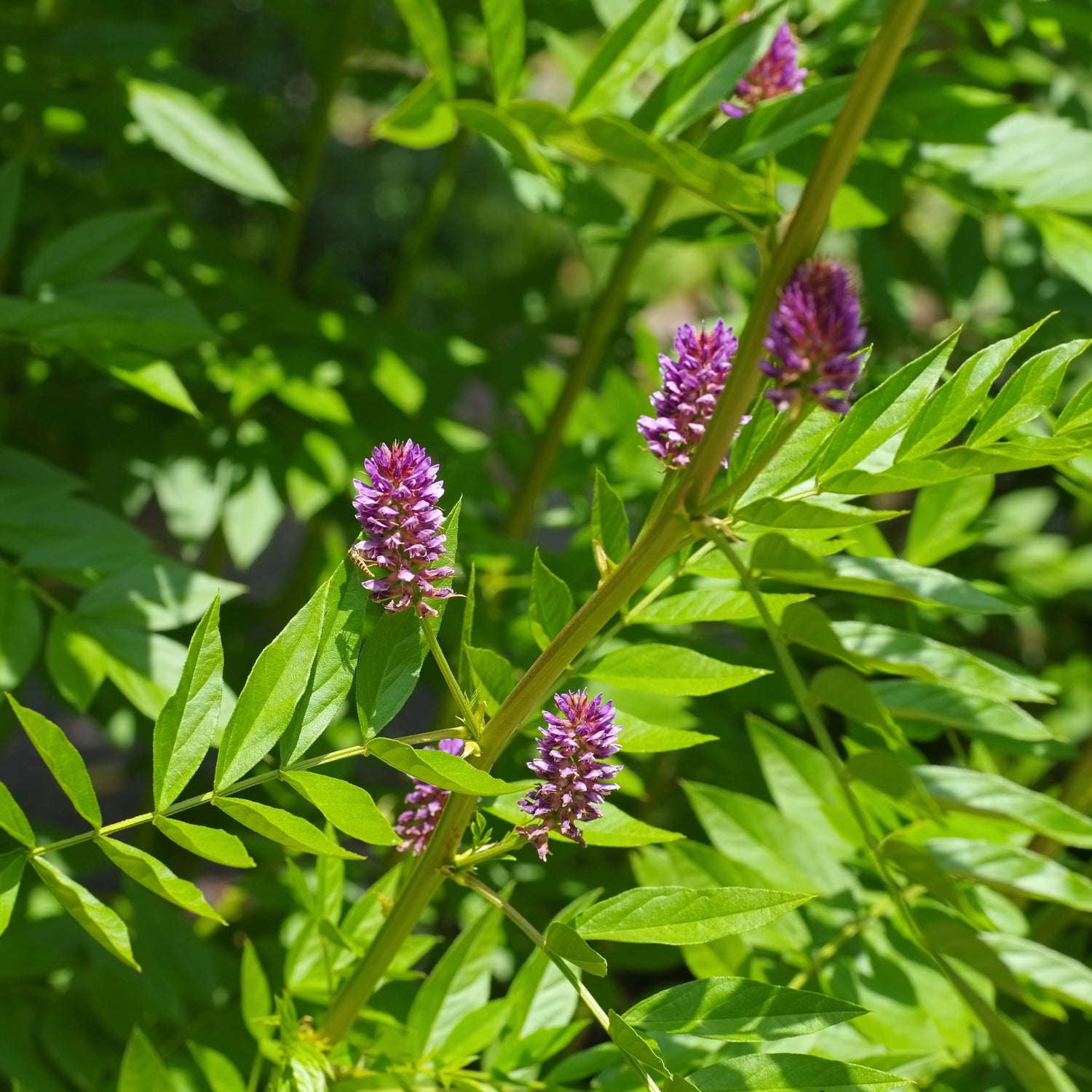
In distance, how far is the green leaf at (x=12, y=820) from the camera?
1.45ft

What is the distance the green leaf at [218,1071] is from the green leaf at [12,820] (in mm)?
205

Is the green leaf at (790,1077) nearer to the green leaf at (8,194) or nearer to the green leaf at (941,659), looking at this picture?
the green leaf at (941,659)

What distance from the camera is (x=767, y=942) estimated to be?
68cm

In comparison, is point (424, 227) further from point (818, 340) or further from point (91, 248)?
point (818, 340)

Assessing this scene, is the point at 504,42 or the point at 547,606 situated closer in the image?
the point at 547,606

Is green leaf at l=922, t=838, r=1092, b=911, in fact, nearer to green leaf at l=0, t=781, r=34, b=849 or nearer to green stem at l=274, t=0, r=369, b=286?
green leaf at l=0, t=781, r=34, b=849

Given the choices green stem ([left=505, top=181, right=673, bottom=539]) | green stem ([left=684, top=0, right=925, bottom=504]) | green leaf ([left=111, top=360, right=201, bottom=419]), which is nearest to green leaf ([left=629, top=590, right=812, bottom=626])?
green stem ([left=684, top=0, right=925, bottom=504])

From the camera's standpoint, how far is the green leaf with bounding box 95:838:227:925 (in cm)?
42

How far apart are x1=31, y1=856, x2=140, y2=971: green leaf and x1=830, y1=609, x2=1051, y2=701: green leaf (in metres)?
0.30

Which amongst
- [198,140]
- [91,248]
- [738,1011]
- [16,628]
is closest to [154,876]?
[738,1011]

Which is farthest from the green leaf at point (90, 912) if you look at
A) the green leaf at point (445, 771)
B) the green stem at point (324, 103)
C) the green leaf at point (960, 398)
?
the green stem at point (324, 103)

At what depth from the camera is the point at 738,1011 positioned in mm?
460

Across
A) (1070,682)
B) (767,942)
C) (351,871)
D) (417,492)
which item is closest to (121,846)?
(417,492)

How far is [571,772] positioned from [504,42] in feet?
1.28
